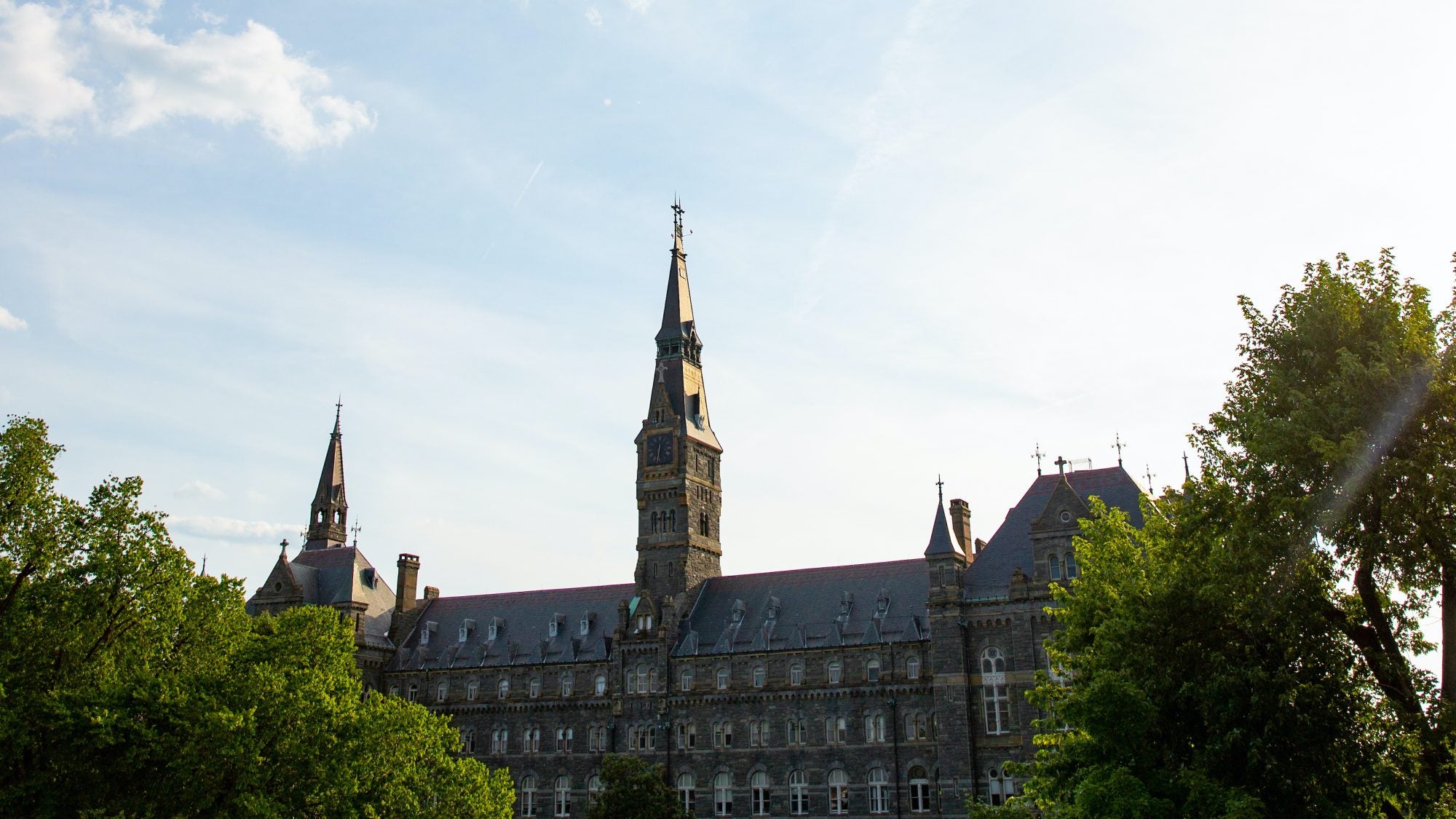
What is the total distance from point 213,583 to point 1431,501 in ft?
112

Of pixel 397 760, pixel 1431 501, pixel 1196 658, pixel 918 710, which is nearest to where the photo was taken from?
pixel 1431 501

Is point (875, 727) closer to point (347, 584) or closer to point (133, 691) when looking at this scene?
point (347, 584)

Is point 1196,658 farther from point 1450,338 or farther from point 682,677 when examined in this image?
point 682,677

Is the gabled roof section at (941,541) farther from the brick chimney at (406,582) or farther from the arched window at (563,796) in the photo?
the brick chimney at (406,582)

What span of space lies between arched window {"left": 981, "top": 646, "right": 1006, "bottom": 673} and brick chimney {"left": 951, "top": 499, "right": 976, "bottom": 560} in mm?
7555

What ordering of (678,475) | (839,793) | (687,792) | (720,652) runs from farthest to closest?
(678,475) → (720,652) → (687,792) → (839,793)

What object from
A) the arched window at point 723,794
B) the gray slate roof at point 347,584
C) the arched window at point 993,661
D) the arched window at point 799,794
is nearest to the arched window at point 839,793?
the arched window at point 799,794

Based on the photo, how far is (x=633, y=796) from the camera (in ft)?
212

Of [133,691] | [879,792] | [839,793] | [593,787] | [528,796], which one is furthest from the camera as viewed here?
[528,796]

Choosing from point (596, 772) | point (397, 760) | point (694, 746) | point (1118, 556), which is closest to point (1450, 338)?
point (1118, 556)

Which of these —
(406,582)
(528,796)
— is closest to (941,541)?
(528,796)

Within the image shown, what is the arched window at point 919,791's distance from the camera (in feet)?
225

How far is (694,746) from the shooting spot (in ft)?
251

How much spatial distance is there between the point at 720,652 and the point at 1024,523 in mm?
21344
